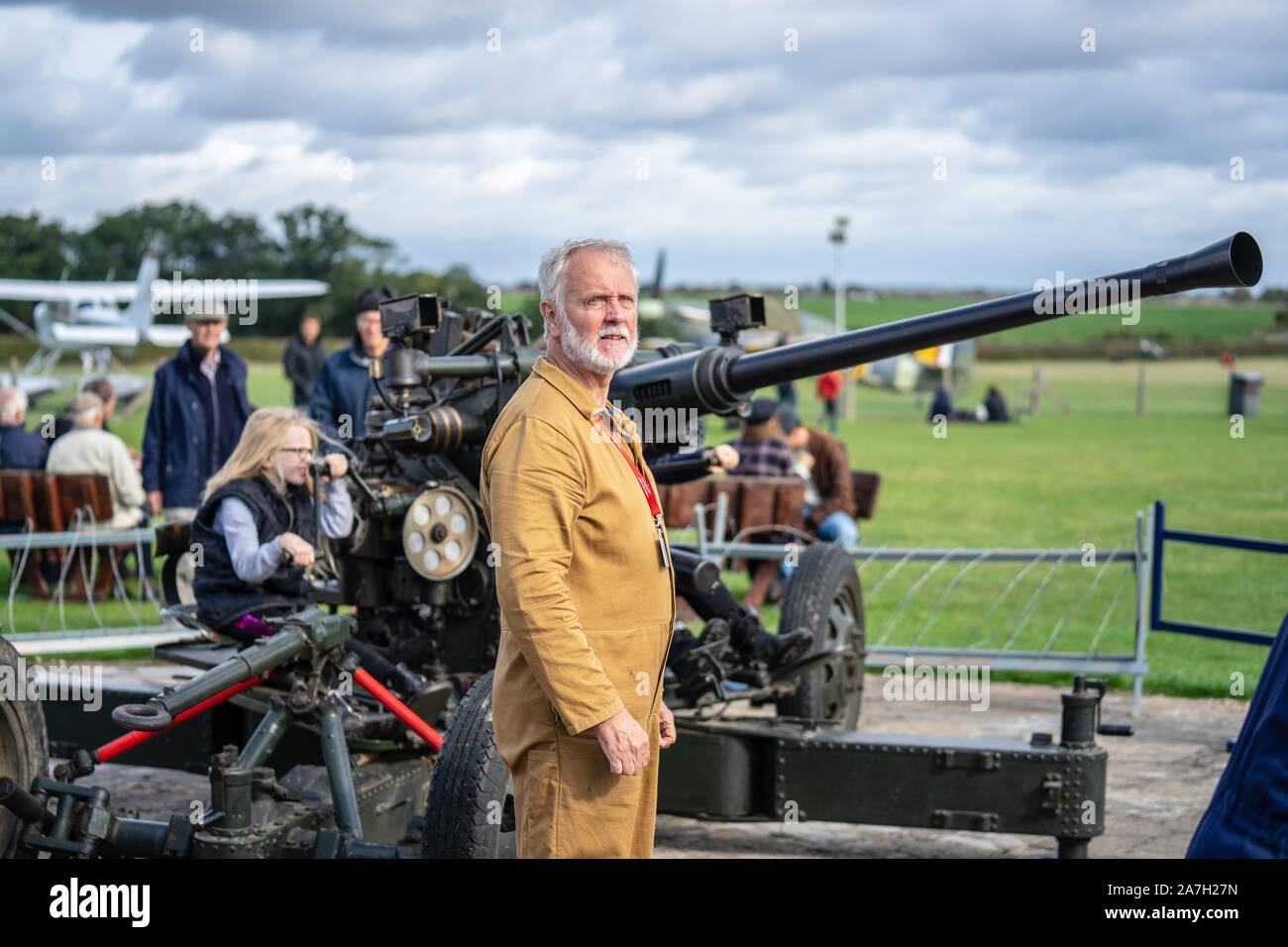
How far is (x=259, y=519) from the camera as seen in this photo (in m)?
5.64

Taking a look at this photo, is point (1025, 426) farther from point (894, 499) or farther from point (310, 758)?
point (310, 758)

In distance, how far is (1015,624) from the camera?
1104 centimetres

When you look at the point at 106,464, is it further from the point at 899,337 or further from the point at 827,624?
the point at 899,337

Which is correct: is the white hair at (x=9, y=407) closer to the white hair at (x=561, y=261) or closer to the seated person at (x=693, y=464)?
the seated person at (x=693, y=464)

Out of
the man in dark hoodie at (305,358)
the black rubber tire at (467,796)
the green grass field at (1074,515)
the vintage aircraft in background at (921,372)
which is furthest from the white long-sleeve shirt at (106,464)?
the vintage aircraft in background at (921,372)

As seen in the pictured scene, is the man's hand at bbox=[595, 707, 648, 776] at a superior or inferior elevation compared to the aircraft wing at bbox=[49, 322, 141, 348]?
inferior

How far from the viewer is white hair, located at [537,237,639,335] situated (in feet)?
10.7

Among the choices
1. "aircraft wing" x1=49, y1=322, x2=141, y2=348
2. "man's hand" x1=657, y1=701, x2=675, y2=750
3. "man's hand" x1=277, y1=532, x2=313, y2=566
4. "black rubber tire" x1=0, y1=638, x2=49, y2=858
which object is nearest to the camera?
"man's hand" x1=657, y1=701, x2=675, y2=750

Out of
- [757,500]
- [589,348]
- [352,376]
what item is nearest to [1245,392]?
[757,500]

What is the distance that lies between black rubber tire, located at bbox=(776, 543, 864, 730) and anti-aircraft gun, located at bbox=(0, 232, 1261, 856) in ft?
0.83

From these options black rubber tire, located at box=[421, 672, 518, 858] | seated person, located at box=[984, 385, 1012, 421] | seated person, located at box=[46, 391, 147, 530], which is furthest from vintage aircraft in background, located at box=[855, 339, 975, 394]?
black rubber tire, located at box=[421, 672, 518, 858]

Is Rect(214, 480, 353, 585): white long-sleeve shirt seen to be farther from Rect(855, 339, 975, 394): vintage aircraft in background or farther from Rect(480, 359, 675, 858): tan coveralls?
Rect(855, 339, 975, 394): vintage aircraft in background

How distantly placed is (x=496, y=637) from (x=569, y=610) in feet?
9.59
